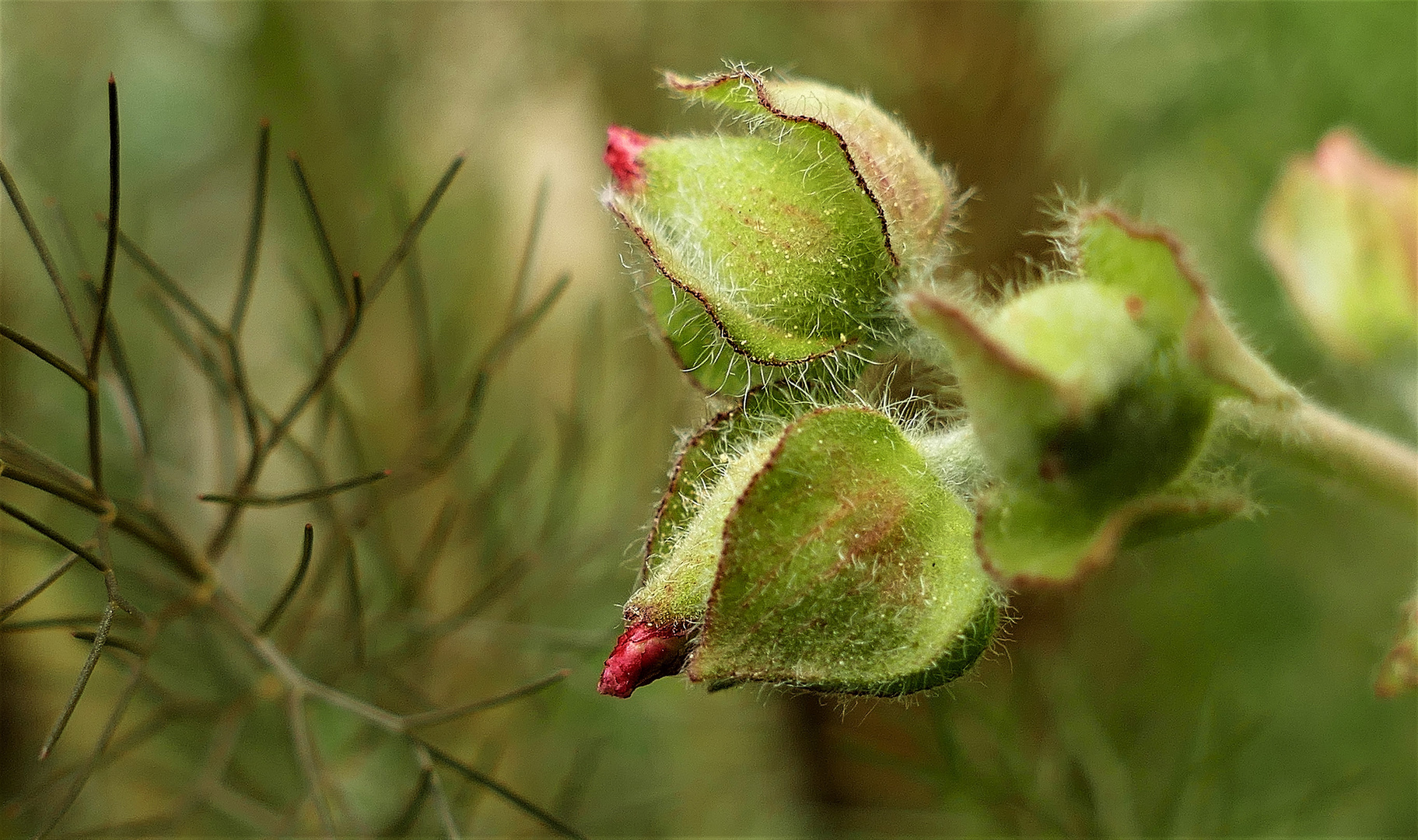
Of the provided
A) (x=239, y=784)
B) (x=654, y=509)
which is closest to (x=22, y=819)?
(x=239, y=784)

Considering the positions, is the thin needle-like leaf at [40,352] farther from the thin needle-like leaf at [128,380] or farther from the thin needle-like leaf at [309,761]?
the thin needle-like leaf at [309,761]

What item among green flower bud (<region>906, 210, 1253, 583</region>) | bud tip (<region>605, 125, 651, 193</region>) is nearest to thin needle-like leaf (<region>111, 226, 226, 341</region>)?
bud tip (<region>605, 125, 651, 193</region>)

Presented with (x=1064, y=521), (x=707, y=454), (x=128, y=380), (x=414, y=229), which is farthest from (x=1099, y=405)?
(x=128, y=380)

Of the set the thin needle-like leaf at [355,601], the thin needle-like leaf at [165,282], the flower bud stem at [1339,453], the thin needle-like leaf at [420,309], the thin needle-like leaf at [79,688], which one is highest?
the thin needle-like leaf at [420,309]

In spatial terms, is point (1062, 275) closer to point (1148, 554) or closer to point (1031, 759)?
point (1031, 759)

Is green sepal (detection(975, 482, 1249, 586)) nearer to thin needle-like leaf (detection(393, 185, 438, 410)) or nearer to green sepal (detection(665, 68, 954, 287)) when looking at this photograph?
green sepal (detection(665, 68, 954, 287))

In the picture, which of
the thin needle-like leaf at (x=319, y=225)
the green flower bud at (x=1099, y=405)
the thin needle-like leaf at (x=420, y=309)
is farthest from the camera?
the thin needle-like leaf at (x=420, y=309)

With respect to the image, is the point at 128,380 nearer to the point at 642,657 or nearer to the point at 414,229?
the point at 414,229

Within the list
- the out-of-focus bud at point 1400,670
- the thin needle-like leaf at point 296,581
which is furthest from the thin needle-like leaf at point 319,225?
the out-of-focus bud at point 1400,670
